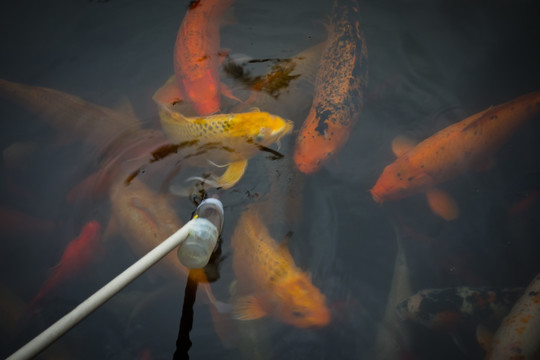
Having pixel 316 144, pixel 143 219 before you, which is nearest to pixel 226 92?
pixel 316 144

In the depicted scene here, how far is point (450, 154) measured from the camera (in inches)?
123

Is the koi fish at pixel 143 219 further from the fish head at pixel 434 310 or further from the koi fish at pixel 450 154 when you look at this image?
the koi fish at pixel 450 154

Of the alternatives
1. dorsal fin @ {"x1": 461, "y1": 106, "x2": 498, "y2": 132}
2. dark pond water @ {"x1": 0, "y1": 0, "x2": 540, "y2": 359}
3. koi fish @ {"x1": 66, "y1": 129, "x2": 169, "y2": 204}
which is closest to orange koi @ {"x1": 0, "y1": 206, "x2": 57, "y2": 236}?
dark pond water @ {"x1": 0, "y1": 0, "x2": 540, "y2": 359}

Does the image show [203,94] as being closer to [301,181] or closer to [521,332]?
[301,181]

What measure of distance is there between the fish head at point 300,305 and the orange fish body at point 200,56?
1838 mm

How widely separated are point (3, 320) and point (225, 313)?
177 cm

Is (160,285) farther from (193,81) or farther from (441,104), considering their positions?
(441,104)

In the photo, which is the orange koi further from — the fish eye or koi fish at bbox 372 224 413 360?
koi fish at bbox 372 224 413 360

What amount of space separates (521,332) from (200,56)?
368 centimetres

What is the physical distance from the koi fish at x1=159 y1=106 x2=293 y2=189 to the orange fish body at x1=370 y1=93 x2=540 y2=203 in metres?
1.19

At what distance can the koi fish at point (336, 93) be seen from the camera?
3.10 metres

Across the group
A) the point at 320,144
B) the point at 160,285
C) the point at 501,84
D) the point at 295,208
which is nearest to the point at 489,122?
the point at 501,84

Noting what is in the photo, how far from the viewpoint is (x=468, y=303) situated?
107 inches

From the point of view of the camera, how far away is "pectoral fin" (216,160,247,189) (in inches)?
117
